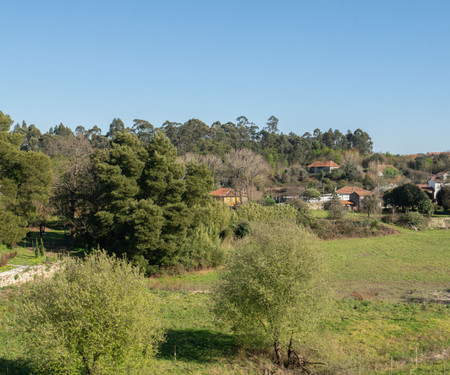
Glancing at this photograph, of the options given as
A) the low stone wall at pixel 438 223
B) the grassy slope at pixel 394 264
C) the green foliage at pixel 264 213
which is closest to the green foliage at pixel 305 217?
the green foliage at pixel 264 213

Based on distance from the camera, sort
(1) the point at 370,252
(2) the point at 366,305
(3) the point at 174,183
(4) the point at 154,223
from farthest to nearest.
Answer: (1) the point at 370,252, (3) the point at 174,183, (4) the point at 154,223, (2) the point at 366,305

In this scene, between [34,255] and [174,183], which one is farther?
[174,183]

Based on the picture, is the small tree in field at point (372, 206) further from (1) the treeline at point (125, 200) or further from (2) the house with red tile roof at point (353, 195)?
(1) the treeline at point (125, 200)

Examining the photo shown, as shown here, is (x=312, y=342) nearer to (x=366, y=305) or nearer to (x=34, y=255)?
(x=366, y=305)

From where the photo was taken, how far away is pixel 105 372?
10.8 meters

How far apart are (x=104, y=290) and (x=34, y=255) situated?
22.2 meters

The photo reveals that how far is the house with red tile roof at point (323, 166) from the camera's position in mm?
97125

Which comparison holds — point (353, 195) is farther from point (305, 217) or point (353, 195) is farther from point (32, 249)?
point (32, 249)

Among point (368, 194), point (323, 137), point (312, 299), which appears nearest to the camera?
point (312, 299)

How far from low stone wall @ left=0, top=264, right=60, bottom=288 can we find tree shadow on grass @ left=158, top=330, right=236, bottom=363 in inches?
352

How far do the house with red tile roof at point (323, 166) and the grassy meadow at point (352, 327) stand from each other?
6294cm

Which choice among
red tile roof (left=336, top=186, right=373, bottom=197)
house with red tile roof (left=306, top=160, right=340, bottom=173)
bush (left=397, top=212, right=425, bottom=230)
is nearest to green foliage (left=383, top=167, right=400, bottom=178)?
house with red tile roof (left=306, top=160, right=340, bottom=173)

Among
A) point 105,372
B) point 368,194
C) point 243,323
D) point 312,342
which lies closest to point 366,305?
point 312,342

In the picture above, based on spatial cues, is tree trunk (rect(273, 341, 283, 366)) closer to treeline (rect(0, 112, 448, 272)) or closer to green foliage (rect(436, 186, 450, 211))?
treeline (rect(0, 112, 448, 272))
